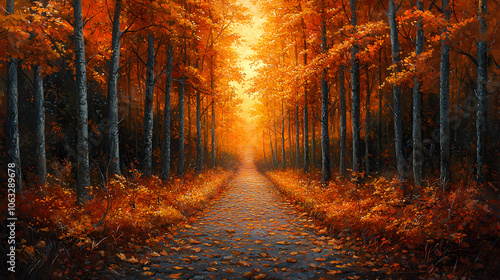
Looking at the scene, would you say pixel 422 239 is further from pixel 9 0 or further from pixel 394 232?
pixel 9 0

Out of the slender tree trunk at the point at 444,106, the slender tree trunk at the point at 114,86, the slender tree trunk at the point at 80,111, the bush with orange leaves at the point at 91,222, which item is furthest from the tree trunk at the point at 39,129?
the slender tree trunk at the point at 444,106

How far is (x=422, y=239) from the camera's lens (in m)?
5.54

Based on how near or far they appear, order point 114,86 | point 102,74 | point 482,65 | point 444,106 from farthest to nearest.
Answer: point 102,74 → point 114,86 → point 444,106 → point 482,65

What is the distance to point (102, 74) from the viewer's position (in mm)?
16406

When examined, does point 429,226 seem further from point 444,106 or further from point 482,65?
point 482,65

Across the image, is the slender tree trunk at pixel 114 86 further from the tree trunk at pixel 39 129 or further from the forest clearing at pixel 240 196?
the tree trunk at pixel 39 129

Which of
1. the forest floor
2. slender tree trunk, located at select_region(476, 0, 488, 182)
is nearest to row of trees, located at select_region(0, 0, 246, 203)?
the forest floor

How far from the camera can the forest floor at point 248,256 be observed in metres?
5.21

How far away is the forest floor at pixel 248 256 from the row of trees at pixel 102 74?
2.04 m

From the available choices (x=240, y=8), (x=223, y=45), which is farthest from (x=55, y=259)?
(x=223, y=45)

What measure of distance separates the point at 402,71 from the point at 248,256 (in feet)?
24.9

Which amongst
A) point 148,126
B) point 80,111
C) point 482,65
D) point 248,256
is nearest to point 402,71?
point 482,65

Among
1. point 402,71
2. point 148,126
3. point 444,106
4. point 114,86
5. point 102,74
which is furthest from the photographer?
point 102,74

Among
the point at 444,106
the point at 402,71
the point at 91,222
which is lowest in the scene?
the point at 91,222
